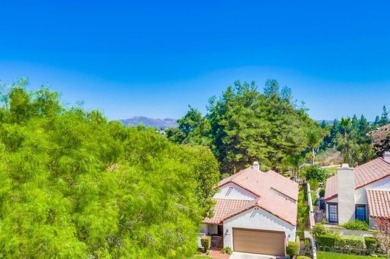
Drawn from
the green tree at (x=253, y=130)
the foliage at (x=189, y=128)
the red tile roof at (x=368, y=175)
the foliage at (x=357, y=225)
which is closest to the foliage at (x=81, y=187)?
the foliage at (x=357, y=225)

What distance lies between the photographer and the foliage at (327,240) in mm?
26275

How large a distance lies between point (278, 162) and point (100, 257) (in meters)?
49.3

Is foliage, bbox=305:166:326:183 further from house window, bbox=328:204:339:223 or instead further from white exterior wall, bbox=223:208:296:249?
white exterior wall, bbox=223:208:296:249

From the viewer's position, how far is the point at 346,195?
30750 mm

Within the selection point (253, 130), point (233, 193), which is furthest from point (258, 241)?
point (253, 130)

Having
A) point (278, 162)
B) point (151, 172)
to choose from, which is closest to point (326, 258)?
point (151, 172)

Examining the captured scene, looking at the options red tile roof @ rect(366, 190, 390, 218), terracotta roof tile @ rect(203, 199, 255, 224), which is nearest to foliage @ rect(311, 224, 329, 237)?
red tile roof @ rect(366, 190, 390, 218)

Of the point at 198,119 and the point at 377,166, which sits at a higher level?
the point at 198,119

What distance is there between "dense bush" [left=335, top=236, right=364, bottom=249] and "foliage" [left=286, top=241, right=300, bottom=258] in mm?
3225

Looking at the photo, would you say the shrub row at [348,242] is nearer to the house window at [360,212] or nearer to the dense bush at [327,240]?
the dense bush at [327,240]

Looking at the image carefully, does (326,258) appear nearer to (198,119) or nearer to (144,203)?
(144,203)

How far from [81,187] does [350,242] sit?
2204cm

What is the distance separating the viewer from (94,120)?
49.2ft

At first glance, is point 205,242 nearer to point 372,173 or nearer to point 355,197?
point 355,197
